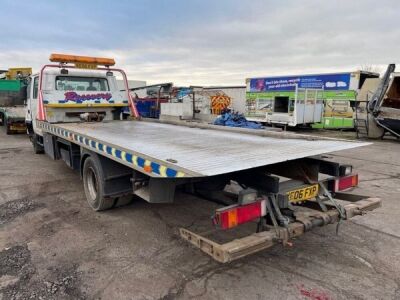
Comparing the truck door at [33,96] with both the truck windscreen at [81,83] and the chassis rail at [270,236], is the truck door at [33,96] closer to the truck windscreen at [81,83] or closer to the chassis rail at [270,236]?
Answer: the truck windscreen at [81,83]

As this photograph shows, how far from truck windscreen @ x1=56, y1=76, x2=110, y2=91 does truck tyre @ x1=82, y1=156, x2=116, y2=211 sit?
3.40m

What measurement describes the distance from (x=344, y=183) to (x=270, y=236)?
1505mm

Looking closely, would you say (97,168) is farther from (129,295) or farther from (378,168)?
(378,168)

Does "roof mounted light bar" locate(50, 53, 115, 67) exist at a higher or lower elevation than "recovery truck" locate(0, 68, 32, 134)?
higher

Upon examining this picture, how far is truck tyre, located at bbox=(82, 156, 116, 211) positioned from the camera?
484 cm

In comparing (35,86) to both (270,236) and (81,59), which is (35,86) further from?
(270,236)

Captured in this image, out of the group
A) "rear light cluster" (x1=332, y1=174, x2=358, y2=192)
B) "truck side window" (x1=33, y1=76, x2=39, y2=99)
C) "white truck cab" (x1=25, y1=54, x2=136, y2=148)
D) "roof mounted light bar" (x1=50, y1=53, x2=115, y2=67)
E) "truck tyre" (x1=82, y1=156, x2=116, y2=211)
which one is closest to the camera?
"rear light cluster" (x1=332, y1=174, x2=358, y2=192)

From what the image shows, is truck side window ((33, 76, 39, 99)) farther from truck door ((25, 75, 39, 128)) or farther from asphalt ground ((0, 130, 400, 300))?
asphalt ground ((0, 130, 400, 300))

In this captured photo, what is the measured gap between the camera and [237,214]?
314 centimetres

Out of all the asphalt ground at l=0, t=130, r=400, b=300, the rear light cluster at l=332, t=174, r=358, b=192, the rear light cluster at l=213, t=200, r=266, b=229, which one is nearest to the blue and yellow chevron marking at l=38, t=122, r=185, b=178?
the rear light cluster at l=213, t=200, r=266, b=229

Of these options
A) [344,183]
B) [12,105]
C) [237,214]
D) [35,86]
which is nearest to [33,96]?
[35,86]

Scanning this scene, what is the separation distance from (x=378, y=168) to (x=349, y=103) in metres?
9.12

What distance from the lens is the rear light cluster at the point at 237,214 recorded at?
306 cm

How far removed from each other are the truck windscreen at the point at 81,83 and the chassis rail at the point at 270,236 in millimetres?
6074
